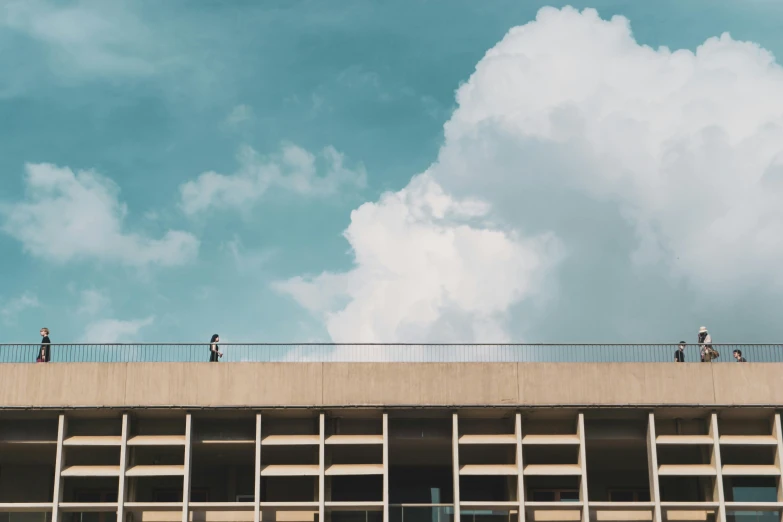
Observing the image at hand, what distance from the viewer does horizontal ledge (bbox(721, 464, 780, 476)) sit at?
36.8 m

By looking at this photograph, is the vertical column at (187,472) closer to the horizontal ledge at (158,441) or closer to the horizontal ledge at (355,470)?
the horizontal ledge at (158,441)

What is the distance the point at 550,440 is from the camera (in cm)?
3709

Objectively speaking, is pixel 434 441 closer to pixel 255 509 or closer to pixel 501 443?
pixel 501 443

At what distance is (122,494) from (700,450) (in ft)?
66.7

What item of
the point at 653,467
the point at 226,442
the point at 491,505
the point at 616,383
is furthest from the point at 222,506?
the point at 653,467

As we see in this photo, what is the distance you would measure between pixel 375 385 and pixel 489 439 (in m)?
4.37

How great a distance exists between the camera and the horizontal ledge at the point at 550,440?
36.9 m

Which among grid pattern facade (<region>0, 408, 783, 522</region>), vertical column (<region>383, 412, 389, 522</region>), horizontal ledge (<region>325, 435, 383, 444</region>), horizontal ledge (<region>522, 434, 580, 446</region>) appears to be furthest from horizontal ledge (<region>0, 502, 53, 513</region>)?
horizontal ledge (<region>522, 434, 580, 446</region>)

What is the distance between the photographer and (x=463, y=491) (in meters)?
41.1

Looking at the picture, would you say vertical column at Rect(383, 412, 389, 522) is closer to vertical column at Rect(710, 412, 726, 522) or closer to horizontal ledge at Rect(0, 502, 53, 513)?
vertical column at Rect(710, 412, 726, 522)

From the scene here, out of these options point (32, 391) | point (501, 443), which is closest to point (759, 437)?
point (501, 443)

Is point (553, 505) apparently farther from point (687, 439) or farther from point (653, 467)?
point (687, 439)

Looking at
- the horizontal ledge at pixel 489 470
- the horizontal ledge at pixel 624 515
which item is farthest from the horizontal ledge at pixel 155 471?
the horizontal ledge at pixel 624 515

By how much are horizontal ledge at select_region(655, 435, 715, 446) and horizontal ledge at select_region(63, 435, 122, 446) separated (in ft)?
61.6
